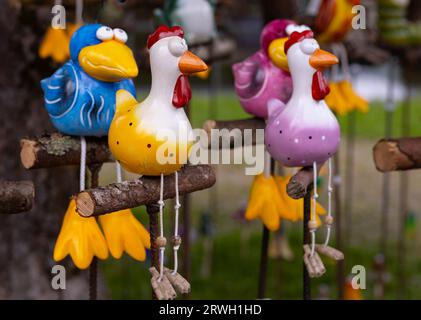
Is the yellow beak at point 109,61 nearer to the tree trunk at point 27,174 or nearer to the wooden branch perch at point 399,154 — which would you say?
the wooden branch perch at point 399,154

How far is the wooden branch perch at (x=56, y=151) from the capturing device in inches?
42.0

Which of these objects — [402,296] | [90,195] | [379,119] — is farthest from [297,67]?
[379,119]

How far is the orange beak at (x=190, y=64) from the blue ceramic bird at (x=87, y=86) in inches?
4.6

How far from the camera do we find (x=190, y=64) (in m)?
0.92

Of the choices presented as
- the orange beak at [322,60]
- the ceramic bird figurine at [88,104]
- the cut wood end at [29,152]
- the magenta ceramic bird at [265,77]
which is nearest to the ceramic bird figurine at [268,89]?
the magenta ceramic bird at [265,77]

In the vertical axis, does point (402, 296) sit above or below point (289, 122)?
below

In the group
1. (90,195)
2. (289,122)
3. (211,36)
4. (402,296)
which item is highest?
(211,36)

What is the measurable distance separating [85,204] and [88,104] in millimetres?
186

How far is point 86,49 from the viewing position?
103 cm

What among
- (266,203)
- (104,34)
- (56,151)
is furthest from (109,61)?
(266,203)

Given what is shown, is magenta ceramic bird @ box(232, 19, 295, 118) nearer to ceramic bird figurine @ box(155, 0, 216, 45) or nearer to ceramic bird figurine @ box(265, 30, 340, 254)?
ceramic bird figurine @ box(265, 30, 340, 254)

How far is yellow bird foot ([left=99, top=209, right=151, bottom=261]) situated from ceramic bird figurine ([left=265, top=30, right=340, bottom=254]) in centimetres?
26

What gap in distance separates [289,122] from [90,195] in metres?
0.33
